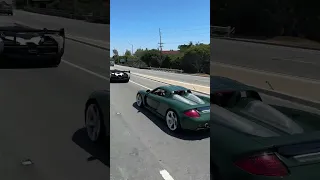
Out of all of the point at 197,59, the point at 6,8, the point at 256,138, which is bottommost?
the point at 256,138

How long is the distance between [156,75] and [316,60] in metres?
1.03

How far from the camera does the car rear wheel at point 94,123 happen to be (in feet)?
5.21

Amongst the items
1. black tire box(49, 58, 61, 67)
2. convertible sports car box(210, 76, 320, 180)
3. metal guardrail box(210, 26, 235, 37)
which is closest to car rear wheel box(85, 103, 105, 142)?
black tire box(49, 58, 61, 67)

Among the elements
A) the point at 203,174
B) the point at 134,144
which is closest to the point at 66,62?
the point at 134,144

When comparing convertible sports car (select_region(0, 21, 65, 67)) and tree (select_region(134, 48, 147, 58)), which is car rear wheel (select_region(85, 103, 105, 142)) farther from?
tree (select_region(134, 48, 147, 58))

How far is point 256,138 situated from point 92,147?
0.88m

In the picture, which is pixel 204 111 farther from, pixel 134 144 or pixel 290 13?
pixel 290 13

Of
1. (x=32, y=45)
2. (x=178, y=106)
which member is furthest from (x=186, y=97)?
(x=32, y=45)

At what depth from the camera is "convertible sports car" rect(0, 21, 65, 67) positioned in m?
1.52

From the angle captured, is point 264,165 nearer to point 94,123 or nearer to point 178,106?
point 178,106

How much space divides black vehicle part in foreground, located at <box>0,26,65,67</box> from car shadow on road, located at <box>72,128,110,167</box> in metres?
0.40

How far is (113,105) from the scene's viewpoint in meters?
1.80

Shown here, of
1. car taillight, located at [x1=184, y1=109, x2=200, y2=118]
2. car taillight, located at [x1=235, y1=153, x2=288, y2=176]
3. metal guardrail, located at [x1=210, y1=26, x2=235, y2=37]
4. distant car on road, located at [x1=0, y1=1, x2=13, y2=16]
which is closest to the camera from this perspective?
car taillight, located at [x1=235, y1=153, x2=288, y2=176]

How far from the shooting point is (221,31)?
1645 millimetres
